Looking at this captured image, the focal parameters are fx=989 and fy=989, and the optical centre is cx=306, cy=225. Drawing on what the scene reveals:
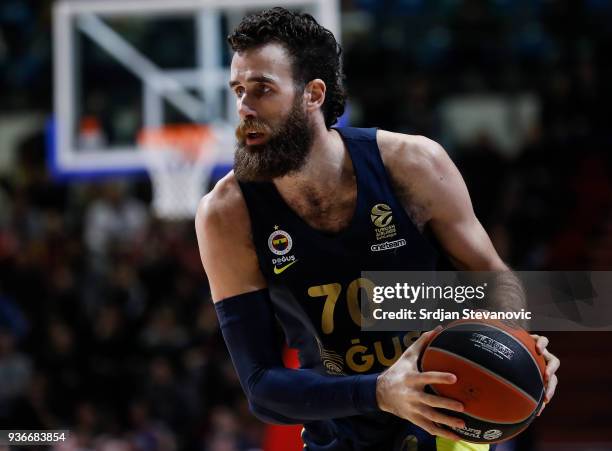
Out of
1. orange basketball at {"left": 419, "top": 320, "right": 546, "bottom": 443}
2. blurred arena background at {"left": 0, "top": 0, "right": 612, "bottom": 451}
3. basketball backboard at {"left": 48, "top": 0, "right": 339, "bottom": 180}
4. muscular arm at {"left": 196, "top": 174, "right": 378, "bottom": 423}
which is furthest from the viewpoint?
basketball backboard at {"left": 48, "top": 0, "right": 339, "bottom": 180}

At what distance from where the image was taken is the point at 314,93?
3.65 m

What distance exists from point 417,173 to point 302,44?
2.07 ft

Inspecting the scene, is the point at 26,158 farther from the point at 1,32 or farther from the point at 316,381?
the point at 316,381

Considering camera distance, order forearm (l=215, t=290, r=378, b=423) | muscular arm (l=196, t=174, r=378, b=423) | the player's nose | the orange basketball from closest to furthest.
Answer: the orange basketball
forearm (l=215, t=290, r=378, b=423)
muscular arm (l=196, t=174, r=378, b=423)
the player's nose

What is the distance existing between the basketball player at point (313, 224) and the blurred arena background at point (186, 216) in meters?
4.26

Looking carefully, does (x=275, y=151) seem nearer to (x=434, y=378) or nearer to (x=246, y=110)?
(x=246, y=110)

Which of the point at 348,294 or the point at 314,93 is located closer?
the point at 348,294

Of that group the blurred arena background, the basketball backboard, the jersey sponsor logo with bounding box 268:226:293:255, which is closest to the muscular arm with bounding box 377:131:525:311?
the jersey sponsor logo with bounding box 268:226:293:255

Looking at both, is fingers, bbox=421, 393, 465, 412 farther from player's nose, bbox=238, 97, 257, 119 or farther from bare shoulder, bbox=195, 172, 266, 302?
player's nose, bbox=238, 97, 257, 119

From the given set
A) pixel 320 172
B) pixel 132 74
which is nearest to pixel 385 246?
pixel 320 172

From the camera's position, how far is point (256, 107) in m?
3.47

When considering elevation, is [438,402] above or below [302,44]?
below

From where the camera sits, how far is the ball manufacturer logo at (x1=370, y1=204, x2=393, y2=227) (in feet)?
11.6

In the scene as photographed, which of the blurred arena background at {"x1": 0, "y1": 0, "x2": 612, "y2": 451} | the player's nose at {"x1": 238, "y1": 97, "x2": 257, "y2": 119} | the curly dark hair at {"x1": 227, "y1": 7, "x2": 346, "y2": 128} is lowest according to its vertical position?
the blurred arena background at {"x1": 0, "y1": 0, "x2": 612, "y2": 451}
